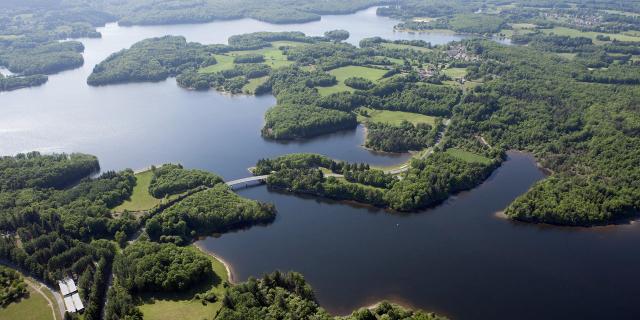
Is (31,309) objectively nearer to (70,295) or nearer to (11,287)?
(70,295)

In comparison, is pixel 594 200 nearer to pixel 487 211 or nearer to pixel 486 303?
pixel 487 211

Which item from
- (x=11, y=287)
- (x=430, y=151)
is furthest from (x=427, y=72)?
(x=11, y=287)

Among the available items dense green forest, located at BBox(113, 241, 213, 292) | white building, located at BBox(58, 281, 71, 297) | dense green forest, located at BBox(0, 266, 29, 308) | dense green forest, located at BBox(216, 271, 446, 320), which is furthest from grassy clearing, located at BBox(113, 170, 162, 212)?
dense green forest, located at BBox(216, 271, 446, 320)

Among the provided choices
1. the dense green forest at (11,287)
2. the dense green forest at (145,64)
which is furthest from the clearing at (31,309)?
the dense green forest at (145,64)

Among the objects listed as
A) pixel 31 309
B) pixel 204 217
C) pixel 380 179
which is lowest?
pixel 31 309

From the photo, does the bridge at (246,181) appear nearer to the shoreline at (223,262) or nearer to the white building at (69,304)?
the shoreline at (223,262)
